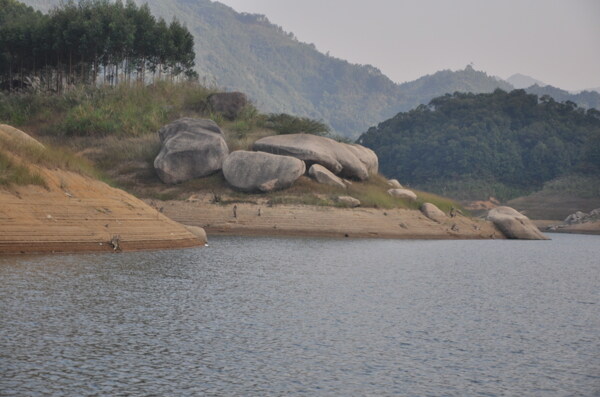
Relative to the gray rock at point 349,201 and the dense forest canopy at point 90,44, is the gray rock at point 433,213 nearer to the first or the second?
the gray rock at point 349,201

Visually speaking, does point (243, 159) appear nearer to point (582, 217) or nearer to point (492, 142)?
point (582, 217)

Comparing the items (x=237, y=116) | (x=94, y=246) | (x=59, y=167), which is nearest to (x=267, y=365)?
(x=94, y=246)

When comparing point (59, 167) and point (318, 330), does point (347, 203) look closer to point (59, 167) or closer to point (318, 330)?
point (59, 167)

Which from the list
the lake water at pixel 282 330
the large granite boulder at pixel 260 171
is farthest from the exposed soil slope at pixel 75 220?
the large granite boulder at pixel 260 171

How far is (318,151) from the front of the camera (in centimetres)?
4866

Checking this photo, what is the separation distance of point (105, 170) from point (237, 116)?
1214 centimetres

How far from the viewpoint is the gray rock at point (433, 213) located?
165ft

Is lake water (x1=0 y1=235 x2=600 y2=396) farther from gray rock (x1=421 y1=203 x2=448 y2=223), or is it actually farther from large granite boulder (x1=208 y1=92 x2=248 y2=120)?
large granite boulder (x1=208 y1=92 x2=248 y2=120)

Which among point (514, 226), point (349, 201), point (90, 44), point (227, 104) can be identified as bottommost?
point (514, 226)

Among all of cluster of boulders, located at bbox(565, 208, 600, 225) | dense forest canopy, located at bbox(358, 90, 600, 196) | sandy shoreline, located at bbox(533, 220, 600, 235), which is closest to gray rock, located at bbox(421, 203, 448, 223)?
sandy shoreline, located at bbox(533, 220, 600, 235)

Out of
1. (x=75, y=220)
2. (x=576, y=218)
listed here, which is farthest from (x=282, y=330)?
(x=576, y=218)

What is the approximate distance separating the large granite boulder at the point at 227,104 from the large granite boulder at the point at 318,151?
7.31 meters

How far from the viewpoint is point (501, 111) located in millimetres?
128875

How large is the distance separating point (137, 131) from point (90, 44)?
19.0m
